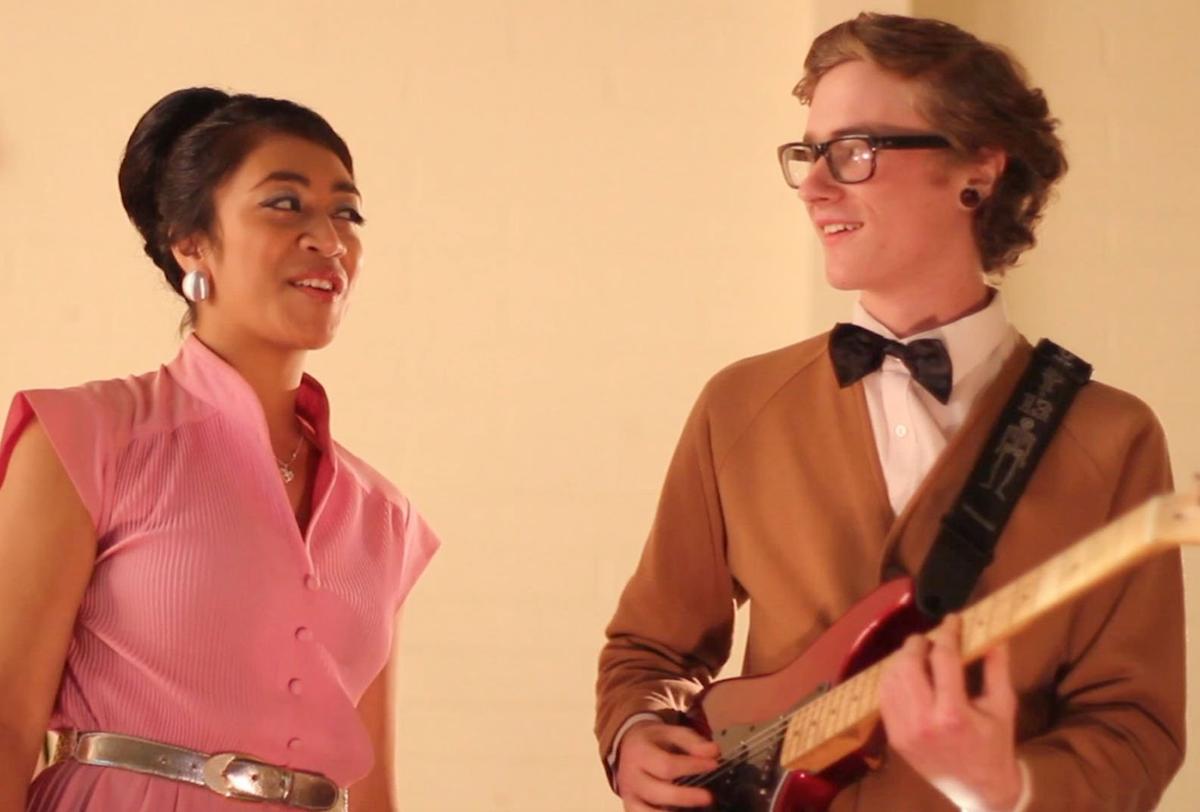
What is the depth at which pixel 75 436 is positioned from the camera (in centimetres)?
183

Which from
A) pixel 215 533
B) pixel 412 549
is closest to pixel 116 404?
pixel 215 533

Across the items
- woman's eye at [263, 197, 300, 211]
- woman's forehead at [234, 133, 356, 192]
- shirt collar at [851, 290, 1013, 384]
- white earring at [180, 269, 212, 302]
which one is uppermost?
woman's forehead at [234, 133, 356, 192]

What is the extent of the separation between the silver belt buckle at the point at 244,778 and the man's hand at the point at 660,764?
417 mm

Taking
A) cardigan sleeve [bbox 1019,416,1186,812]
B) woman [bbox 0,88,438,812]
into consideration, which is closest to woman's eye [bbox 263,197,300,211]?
woman [bbox 0,88,438,812]

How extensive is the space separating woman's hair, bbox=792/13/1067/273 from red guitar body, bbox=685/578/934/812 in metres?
0.59

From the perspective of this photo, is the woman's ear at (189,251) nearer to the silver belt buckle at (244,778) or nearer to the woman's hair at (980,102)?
the silver belt buckle at (244,778)

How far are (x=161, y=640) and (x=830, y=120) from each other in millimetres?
1035

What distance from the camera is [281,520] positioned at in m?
1.97

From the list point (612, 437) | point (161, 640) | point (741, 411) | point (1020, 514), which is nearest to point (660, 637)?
point (741, 411)

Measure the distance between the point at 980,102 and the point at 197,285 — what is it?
1051 mm

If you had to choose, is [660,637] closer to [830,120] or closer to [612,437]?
[830,120]

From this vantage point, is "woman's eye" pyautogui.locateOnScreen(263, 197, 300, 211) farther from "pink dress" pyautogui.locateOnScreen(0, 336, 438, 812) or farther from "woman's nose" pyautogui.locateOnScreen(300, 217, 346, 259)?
"pink dress" pyautogui.locateOnScreen(0, 336, 438, 812)

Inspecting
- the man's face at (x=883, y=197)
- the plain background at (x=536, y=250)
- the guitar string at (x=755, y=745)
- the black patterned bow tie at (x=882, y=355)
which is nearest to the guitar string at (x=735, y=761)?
the guitar string at (x=755, y=745)

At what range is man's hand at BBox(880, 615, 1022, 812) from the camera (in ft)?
4.75
